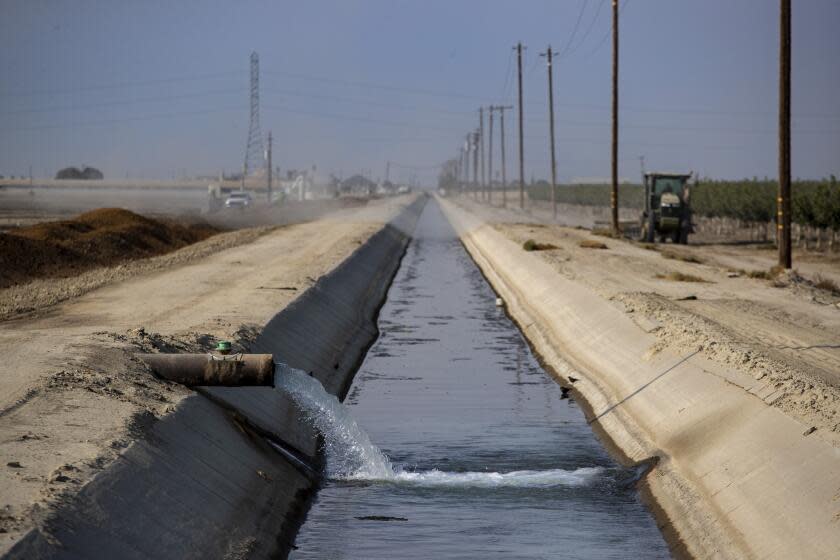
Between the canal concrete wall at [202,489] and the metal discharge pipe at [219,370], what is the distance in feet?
0.94

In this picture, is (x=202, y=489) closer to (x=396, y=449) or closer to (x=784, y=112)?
(x=396, y=449)

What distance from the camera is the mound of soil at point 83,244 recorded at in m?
37.5

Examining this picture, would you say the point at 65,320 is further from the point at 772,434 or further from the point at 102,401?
the point at 772,434

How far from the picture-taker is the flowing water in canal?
13.7 m

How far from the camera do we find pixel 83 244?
148 feet

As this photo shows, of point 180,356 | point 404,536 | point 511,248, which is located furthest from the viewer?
point 511,248

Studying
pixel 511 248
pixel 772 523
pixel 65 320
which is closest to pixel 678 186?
pixel 511 248

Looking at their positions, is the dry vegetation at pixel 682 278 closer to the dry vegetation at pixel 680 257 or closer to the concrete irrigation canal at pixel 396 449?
the concrete irrigation canal at pixel 396 449

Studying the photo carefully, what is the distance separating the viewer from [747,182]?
85062 millimetres


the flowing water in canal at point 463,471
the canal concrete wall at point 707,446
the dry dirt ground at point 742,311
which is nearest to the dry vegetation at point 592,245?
the dry dirt ground at point 742,311

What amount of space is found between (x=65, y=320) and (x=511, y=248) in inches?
1337

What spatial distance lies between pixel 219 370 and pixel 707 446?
19.0 feet

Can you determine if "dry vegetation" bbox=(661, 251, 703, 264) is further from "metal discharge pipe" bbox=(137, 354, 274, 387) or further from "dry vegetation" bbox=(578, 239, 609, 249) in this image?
"metal discharge pipe" bbox=(137, 354, 274, 387)

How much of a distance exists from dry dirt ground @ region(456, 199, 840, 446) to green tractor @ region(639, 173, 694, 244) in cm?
707
